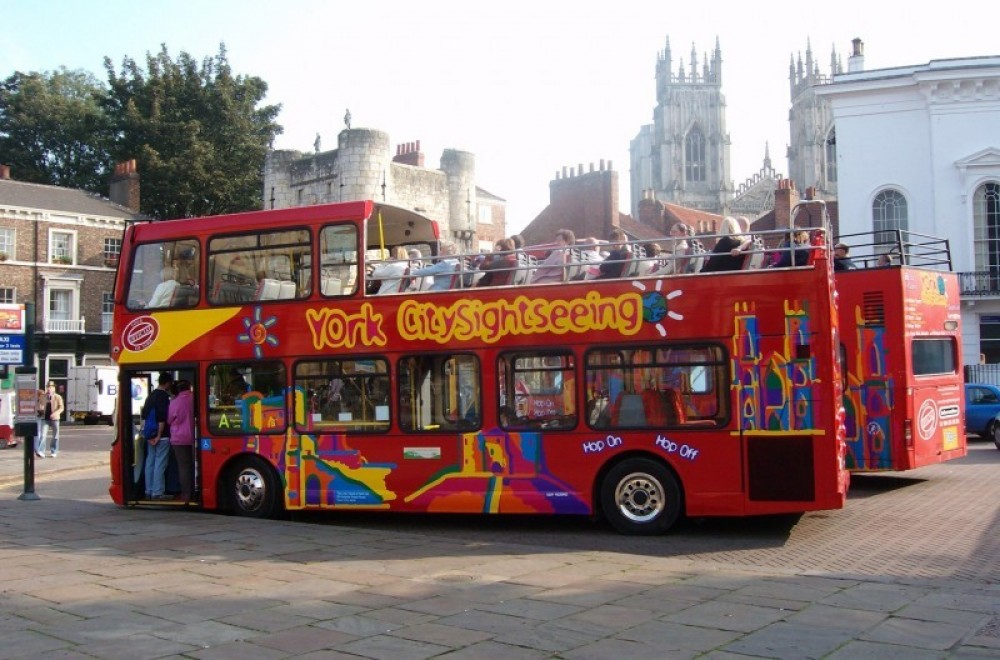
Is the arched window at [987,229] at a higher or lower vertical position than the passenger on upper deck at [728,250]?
higher

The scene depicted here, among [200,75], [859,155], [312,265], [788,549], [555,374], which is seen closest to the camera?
[788,549]

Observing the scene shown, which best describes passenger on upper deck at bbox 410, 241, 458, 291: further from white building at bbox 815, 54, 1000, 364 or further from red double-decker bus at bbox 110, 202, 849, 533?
white building at bbox 815, 54, 1000, 364

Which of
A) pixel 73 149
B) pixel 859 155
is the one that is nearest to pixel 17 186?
pixel 73 149

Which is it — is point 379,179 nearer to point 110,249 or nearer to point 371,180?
point 371,180

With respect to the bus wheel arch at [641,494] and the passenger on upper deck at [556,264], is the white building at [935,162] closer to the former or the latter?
the passenger on upper deck at [556,264]

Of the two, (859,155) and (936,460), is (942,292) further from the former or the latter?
(859,155)

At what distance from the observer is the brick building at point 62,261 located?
46.7 m

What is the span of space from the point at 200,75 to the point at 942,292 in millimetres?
48893

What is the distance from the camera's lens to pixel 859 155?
1324 inches

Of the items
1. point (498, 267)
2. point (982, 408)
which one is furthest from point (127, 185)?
point (498, 267)

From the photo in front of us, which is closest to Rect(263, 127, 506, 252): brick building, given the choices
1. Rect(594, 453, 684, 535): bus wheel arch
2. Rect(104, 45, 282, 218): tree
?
Rect(104, 45, 282, 218): tree

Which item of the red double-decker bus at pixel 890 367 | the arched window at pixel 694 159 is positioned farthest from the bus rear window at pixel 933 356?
the arched window at pixel 694 159

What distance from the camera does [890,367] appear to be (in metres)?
13.6

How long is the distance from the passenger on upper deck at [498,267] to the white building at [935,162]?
80.8 feet
